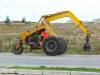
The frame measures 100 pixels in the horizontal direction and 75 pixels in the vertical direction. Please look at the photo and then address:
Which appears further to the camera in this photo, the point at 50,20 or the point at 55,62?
the point at 50,20

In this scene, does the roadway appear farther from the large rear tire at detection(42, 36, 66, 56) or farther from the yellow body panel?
the yellow body panel

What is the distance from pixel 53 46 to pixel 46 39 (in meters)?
0.67

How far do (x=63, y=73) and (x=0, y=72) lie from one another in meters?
2.55

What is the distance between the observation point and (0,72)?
59.9 ft

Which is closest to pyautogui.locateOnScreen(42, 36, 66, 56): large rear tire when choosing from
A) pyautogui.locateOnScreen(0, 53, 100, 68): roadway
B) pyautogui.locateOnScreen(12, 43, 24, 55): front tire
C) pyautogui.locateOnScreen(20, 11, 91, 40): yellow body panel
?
pyautogui.locateOnScreen(20, 11, 91, 40): yellow body panel

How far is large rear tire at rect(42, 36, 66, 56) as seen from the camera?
3069 centimetres

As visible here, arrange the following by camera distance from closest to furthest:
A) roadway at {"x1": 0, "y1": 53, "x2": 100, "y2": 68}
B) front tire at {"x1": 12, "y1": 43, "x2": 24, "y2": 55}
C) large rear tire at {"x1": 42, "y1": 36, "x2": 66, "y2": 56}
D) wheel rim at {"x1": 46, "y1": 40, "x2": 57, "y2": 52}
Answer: roadway at {"x1": 0, "y1": 53, "x2": 100, "y2": 68} < large rear tire at {"x1": 42, "y1": 36, "x2": 66, "y2": 56} < wheel rim at {"x1": 46, "y1": 40, "x2": 57, "y2": 52} < front tire at {"x1": 12, "y1": 43, "x2": 24, "y2": 55}

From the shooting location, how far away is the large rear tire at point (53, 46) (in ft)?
101

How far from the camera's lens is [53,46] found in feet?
102

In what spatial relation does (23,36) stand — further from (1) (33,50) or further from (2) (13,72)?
(2) (13,72)

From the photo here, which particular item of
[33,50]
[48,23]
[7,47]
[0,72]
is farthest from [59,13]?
[0,72]

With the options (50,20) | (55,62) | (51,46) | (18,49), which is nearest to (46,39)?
(51,46)

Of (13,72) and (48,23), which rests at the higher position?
(48,23)

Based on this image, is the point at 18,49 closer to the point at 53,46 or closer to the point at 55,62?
the point at 53,46
